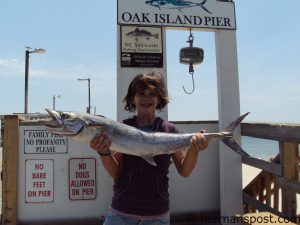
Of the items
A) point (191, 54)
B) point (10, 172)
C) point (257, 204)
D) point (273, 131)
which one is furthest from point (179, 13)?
point (10, 172)

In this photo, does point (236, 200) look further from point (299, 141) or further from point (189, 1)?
point (189, 1)

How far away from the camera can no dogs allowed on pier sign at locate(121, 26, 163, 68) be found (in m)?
5.41

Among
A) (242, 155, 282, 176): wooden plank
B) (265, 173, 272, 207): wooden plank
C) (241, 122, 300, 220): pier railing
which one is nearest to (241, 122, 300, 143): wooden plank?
(241, 122, 300, 220): pier railing

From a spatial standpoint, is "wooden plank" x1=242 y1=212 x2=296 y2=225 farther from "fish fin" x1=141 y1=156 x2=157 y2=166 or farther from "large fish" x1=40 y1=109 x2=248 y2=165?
"fish fin" x1=141 y1=156 x2=157 y2=166

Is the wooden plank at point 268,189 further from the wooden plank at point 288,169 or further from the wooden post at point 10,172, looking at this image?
the wooden post at point 10,172

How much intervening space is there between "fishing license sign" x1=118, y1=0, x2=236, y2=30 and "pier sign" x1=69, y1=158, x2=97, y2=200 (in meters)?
2.09

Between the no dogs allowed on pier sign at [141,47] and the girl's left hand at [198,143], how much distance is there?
2.66 metres

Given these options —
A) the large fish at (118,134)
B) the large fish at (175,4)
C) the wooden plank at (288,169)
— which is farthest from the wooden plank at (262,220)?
the large fish at (175,4)

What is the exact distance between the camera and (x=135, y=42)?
5457 mm

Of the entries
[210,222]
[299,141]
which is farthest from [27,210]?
[299,141]

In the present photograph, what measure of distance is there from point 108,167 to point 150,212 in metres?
0.43

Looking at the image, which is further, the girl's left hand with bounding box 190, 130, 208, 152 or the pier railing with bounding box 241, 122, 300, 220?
the pier railing with bounding box 241, 122, 300, 220

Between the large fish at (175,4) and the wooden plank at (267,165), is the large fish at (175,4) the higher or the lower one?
the higher one

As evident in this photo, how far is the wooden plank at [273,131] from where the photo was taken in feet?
12.6
